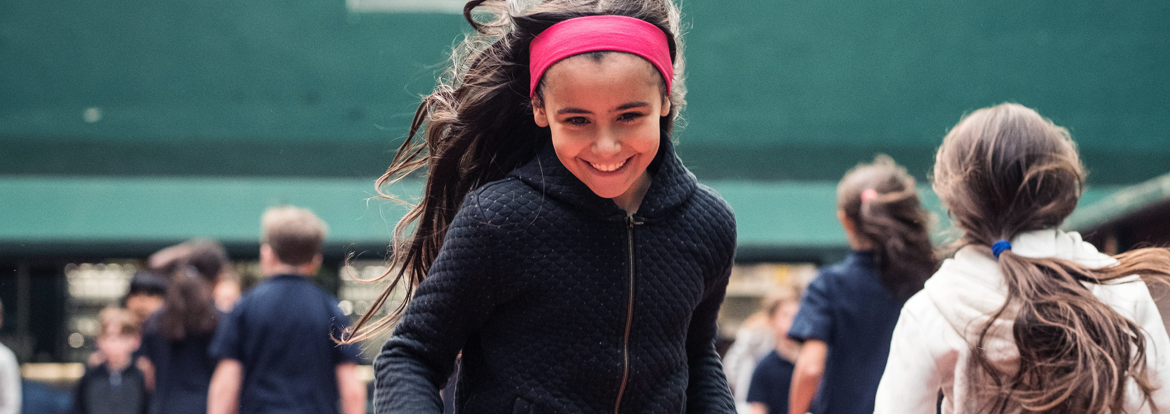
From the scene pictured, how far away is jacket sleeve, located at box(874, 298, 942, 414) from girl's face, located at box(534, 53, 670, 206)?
0.83m

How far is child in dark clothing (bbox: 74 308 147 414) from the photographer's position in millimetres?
5293

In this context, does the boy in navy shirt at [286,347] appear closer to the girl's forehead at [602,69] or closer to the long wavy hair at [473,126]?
the long wavy hair at [473,126]

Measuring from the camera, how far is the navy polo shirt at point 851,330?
3.04 metres

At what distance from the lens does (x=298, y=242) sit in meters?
3.70

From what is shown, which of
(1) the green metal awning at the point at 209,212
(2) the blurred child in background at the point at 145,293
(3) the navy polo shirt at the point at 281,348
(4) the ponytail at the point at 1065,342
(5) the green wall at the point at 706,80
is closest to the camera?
(4) the ponytail at the point at 1065,342

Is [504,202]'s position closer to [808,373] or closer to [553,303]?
[553,303]

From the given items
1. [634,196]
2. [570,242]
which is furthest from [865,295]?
[570,242]

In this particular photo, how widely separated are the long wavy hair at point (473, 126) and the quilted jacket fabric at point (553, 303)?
10 centimetres

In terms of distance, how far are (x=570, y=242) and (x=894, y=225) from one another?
2.09 meters

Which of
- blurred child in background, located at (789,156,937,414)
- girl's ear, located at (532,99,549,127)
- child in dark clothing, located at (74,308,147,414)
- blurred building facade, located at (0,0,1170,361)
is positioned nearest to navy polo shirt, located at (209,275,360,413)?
blurred building facade, located at (0,0,1170,361)

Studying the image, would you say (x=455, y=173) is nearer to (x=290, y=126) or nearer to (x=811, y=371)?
(x=811, y=371)

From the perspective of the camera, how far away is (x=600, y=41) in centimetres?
122

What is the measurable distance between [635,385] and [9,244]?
6.43m

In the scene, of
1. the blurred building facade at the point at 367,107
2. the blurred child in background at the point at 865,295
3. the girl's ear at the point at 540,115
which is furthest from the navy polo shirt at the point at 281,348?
the girl's ear at the point at 540,115
